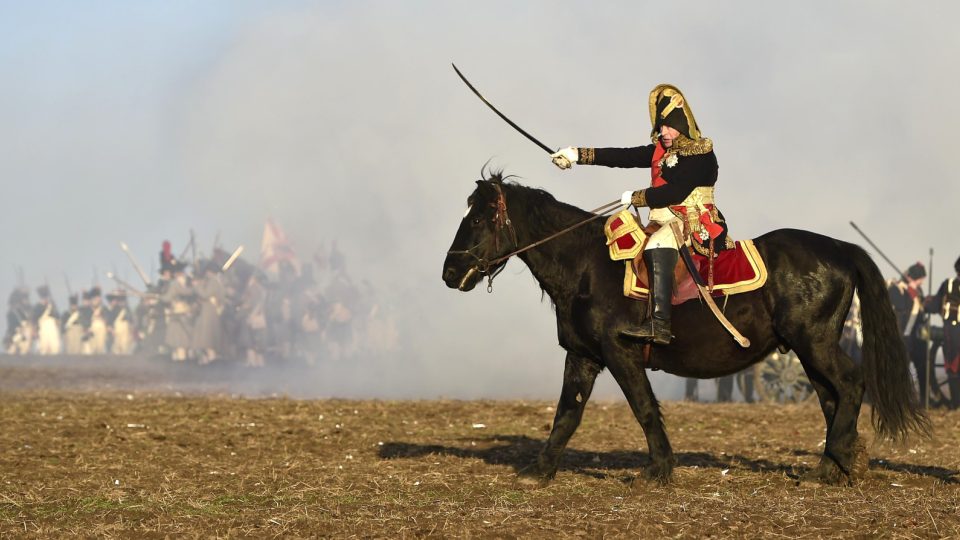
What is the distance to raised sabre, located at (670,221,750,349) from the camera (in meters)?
10.8

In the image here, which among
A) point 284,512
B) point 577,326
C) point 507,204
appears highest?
point 507,204

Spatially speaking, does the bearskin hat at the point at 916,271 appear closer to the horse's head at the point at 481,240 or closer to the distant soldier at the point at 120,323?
the horse's head at the point at 481,240

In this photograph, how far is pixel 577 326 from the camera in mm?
11188

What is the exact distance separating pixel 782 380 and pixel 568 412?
15651mm

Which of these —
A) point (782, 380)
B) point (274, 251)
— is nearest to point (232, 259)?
point (274, 251)

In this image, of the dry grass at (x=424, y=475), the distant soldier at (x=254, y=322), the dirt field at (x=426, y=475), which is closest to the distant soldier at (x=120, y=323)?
the distant soldier at (x=254, y=322)

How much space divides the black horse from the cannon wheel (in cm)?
1447

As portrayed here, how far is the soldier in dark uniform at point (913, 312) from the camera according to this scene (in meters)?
24.3

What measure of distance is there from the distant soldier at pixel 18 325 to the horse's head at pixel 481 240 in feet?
236

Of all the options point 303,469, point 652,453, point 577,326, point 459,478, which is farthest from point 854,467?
point 303,469

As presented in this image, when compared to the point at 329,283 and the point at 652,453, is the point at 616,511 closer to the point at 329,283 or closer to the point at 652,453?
the point at 652,453

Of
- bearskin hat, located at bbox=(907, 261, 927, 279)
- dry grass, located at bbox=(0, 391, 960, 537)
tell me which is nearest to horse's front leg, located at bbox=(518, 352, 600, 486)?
dry grass, located at bbox=(0, 391, 960, 537)

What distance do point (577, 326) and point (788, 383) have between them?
15902mm

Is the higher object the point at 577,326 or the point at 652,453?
the point at 577,326
